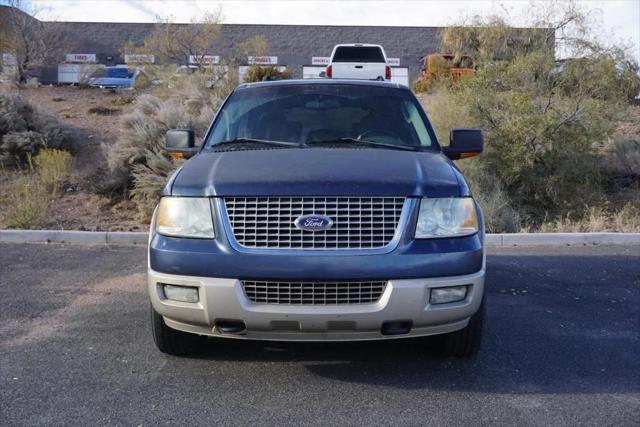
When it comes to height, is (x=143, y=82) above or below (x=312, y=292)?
above

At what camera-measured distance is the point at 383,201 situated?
390cm

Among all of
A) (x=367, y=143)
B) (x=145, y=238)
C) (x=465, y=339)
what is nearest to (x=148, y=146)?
(x=145, y=238)

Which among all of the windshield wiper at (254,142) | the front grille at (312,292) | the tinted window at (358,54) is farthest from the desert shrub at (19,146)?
the front grille at (312,292)

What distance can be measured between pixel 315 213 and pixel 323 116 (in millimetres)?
1664

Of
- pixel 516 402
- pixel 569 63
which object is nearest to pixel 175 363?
pixel 516 402

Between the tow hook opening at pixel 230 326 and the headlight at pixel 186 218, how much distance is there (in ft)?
1.63

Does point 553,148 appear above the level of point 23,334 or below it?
above

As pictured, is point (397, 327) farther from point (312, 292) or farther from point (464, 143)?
point (464, 143)

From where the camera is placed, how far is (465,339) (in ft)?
14.4

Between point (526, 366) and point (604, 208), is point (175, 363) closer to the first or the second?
point (526, 366)

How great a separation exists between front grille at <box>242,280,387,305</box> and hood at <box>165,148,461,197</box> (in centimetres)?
53

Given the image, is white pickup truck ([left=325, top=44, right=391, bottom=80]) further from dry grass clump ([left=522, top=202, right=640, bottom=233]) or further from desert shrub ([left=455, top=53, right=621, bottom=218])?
dry grass clump ([left=522, top=202, right=640, bottom=233])

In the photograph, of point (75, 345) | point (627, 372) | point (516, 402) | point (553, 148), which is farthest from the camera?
point (553, 148)

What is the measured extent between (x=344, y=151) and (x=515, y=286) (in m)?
3.07
